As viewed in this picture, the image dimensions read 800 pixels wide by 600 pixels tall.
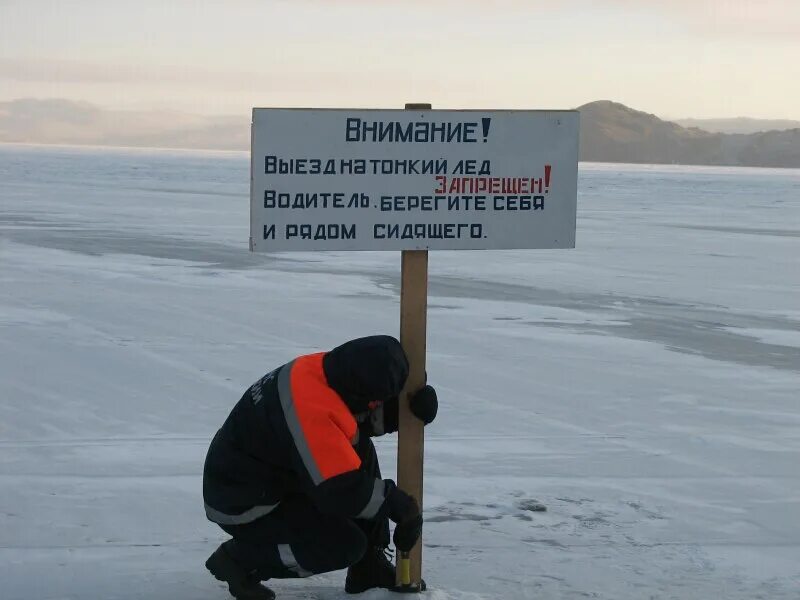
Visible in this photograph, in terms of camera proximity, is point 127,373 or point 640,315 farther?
point 640,315

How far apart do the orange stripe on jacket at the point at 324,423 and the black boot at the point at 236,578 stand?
620 millimetres

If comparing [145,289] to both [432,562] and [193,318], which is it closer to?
[193,318]

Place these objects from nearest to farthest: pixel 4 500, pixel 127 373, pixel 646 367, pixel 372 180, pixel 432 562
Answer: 1. pixel 372 180
2. pixel 432 562
3. pixel 4 500
4. pixel 127 373
5. pixel 646 367

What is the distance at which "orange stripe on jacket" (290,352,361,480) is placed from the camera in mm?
3098

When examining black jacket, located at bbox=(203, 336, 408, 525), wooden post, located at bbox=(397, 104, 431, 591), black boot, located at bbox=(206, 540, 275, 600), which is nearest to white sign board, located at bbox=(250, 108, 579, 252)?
wooden post, located at bbox=(397, 104, 431, 591)

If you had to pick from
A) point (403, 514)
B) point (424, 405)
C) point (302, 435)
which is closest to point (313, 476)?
point (302, 435)

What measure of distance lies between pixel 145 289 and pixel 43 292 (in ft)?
3.13

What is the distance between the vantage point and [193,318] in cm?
904

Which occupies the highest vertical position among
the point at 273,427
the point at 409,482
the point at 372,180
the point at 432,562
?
the point at 372,180

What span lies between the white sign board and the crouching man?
44cm

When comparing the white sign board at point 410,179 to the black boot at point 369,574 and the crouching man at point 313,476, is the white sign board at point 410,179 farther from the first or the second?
the black boot at point 369,574

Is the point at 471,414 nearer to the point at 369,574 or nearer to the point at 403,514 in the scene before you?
the point at 369,574

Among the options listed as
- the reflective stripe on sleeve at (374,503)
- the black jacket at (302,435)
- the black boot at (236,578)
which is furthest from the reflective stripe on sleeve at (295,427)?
the black boot at (236,578)

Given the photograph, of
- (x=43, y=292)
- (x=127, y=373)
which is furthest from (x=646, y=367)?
(x=43, y=292)
